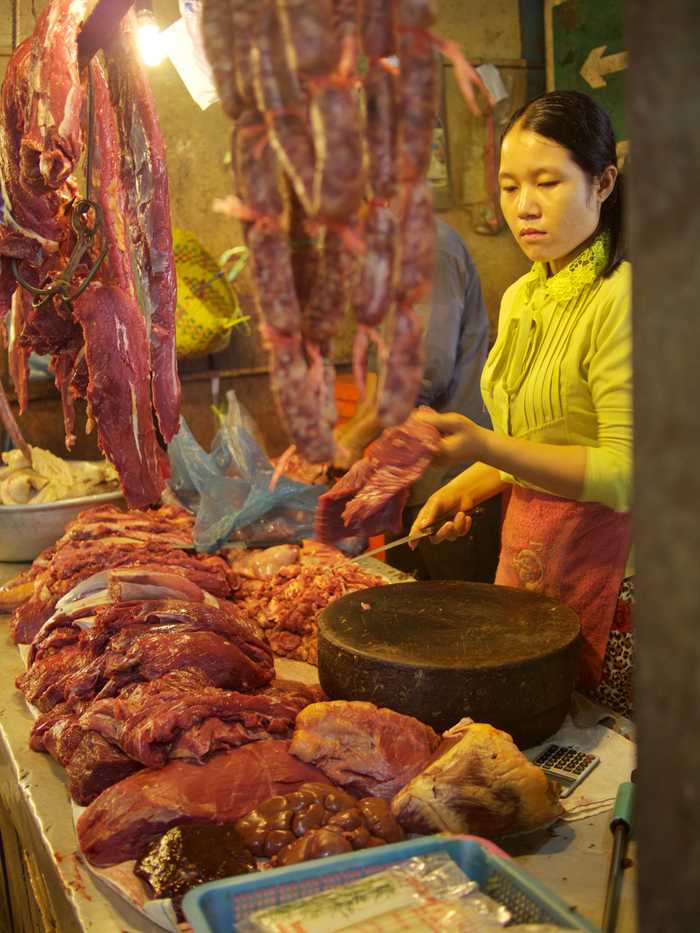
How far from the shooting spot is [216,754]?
228cm

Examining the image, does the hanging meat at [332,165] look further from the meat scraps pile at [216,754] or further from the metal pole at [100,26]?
the metal pole at [100,26]

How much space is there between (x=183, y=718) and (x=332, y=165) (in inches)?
59.6

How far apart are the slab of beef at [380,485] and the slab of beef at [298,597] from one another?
567 mm

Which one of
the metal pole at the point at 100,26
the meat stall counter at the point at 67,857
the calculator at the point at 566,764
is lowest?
the meat stall counter at the point at 67,857

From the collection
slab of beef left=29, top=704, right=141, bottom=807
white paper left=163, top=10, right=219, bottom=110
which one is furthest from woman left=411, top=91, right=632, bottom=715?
white paper left=163, top=10, right=219, bottom=110

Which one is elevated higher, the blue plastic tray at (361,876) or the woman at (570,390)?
the woman at (570,390)

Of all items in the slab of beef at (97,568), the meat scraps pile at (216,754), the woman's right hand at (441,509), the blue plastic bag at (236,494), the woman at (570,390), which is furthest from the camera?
the blue plastic bag at (236,494)

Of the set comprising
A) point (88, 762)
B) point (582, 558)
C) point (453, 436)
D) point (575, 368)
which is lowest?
point (88, 762)

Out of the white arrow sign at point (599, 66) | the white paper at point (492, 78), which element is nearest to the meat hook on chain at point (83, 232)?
the white paper at point (492, 78)

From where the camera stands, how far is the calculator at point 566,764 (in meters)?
2.27

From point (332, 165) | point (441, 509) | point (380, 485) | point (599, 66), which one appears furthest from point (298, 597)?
point (599, 66)

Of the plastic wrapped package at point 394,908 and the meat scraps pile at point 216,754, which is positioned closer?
the plastic wrapped package at point 394,908

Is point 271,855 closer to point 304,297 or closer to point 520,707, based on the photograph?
point 520,707

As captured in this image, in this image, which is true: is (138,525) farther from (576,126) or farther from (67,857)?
(576,126)
